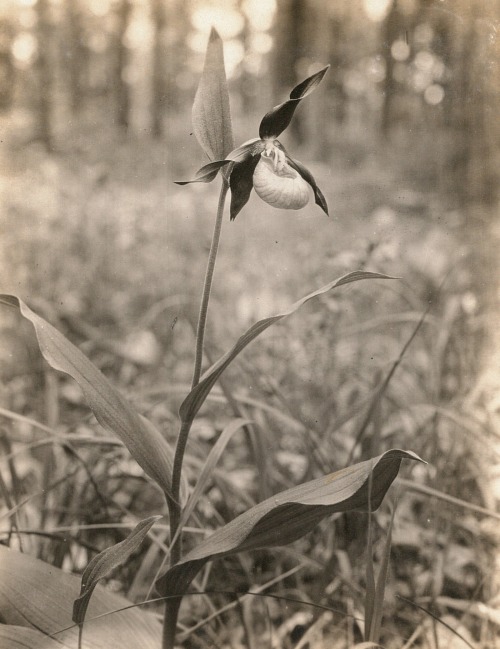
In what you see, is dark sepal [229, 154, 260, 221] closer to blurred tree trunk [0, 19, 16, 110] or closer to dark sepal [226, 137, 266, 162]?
dark sepal [226, 137, 266, 162]

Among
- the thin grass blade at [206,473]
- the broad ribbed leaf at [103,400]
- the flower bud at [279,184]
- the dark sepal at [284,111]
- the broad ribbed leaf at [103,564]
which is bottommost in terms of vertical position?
the broad ribbed leaf at [103,564]

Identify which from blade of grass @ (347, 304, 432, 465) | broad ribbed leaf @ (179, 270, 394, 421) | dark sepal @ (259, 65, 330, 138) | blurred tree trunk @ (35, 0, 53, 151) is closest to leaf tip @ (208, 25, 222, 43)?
dark sepal @ (259, 65, 330, 138)

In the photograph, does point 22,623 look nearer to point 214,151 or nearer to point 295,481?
point 295,481

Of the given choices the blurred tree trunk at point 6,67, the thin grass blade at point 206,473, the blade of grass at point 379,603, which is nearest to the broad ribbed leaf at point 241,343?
the thin grass blade at point 206,473

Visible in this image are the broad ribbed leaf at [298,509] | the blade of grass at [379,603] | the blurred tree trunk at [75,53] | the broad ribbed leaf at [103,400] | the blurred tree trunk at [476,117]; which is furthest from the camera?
the blurred tree trunk at [476,117]

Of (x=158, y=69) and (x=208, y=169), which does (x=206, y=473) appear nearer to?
(x=208, y=169)

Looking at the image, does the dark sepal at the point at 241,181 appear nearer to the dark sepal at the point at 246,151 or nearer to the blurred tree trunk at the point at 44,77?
the dark sepal at the point at 246,151
